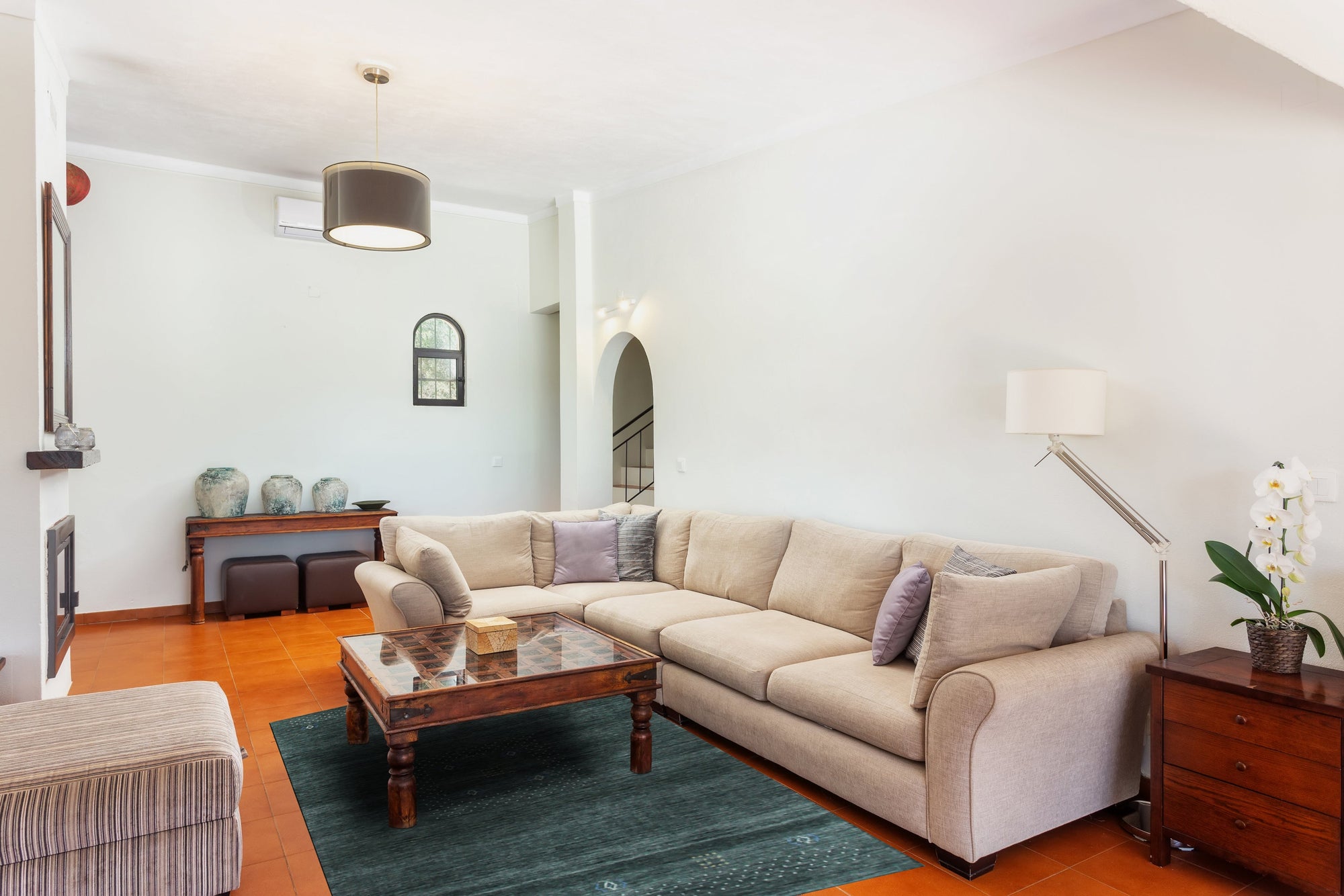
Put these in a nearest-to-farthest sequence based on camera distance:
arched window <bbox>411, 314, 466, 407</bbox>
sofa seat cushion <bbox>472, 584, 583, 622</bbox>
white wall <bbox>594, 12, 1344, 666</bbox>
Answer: white wall <bbox>594, 12, 1344, 666</bbox>, sofa seat cushion <bbox>472, 584, 583, 622</bbox>, arched window <bbox>411, 314, 466, 407</bbox>

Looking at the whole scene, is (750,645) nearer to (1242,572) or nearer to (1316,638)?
(1242,572)

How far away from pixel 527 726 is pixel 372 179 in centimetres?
255

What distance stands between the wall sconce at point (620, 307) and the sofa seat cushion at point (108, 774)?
13.7ft

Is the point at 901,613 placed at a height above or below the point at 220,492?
below

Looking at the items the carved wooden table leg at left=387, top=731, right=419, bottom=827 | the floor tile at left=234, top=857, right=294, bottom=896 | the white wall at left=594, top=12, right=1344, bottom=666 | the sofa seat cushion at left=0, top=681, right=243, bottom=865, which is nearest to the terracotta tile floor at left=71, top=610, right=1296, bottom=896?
the floor tile at left=234, top=857, right=294, bottom=896

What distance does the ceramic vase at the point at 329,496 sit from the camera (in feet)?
20.9

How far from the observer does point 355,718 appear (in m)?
3.47

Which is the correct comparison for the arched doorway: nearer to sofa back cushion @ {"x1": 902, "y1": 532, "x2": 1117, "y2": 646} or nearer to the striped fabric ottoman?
sofa back cushion @ {"x1": 902, "y1": 532, "x2": 1117, "y2": 646}

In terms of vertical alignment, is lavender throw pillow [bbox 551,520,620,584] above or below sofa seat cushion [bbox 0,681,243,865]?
above

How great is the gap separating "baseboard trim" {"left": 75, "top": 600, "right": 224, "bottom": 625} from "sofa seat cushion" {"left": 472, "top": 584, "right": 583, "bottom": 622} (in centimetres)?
273

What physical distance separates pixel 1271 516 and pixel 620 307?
4.51 metres

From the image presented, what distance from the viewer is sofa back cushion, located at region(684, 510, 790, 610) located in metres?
4.44

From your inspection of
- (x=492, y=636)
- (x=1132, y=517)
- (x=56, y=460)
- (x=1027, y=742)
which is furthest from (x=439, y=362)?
(x=1027, y=742)

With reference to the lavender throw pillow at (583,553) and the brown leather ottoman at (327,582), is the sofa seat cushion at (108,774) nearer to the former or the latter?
the lavender throw pillow at (583,553)
